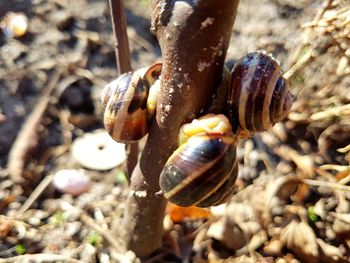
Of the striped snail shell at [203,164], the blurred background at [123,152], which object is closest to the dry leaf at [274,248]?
the blurred background at [123,152]

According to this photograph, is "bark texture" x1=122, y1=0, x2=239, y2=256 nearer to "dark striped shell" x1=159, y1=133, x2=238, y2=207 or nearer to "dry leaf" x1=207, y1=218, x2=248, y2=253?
"dark striped shell" x1=159, y1=133, x2=238, y2=207

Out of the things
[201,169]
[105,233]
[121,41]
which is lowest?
[105,233]

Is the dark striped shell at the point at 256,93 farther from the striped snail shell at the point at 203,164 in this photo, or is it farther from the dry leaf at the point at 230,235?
the dry leaf at the point at 230,235

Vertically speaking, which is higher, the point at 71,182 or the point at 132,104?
the point at 132,104

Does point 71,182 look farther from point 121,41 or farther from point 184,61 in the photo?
point 184,61

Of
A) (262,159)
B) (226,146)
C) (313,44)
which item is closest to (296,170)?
(262,159)

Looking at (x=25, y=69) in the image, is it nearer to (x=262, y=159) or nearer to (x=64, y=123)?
(x=64, y=123)

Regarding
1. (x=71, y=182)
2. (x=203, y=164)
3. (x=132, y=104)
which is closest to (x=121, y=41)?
(x=132, y=104)
